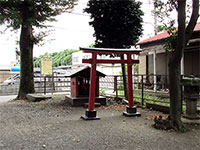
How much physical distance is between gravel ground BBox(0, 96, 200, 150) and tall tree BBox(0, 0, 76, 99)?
239 inches

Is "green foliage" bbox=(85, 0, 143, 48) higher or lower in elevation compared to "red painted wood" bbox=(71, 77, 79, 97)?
higher

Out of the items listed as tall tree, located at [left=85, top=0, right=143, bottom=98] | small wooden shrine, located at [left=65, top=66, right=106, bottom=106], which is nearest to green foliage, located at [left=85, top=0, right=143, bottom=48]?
tall tree, located at [left=85, top=0, right=143, bottom=98]

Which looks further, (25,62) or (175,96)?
(25,62)

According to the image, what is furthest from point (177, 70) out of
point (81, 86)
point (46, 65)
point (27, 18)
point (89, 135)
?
point (46, 65)

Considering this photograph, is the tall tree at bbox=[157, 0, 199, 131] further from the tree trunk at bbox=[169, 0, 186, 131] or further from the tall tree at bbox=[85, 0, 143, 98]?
the tall tree at bbox=[85, 0, 143, 98]

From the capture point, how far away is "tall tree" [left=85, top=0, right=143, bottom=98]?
10.0m

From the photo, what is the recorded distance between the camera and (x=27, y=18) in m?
12.3

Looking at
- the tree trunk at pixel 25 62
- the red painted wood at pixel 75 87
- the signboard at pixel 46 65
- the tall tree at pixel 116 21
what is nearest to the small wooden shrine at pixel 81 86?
the red painted wood at pixel 75 87

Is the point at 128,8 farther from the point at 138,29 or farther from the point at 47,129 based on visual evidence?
the point at 47,129

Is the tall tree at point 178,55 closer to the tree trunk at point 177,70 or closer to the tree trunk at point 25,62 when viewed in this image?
the tree trunk at point 177,70

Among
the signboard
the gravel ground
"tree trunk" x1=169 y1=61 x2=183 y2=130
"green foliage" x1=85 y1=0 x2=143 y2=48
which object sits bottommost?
the gravel ground

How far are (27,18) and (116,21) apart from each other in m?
5.31

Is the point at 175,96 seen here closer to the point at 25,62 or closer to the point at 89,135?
the point at 89,135

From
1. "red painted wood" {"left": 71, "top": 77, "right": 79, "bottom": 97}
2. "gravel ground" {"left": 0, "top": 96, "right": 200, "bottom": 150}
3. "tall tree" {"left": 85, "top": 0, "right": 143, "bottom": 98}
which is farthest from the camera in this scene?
"red painted wood" {"left": 71, "top": 77, "right": 79, "bottom": 97}
